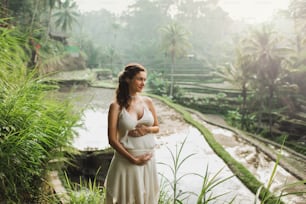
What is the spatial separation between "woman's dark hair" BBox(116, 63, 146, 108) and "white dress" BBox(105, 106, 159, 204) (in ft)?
0.15

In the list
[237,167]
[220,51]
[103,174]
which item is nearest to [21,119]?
[103,174]

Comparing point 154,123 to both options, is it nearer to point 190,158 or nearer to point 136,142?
point 136,142

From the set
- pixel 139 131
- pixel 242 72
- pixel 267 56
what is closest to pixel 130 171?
pixel 139 131

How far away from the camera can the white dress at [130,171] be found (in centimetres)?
152

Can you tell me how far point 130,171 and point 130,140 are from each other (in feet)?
0.54

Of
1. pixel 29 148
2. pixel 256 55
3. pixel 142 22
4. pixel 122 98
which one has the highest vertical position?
pixel 142 22

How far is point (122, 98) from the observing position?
1.53 m

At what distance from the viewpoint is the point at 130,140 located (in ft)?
5.03

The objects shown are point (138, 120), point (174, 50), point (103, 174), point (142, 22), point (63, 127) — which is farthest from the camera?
point (142, 22)

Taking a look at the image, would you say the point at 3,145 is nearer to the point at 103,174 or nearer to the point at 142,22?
the point at 103,174

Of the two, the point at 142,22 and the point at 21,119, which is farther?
the point at 142,22

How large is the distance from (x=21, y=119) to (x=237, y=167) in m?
4.07

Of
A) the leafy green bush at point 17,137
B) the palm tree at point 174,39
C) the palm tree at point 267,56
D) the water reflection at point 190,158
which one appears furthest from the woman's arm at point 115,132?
the palm tree at point 174,39

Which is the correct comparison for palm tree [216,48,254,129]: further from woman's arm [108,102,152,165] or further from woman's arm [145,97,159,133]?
woman's arm [108,102,152,165]
